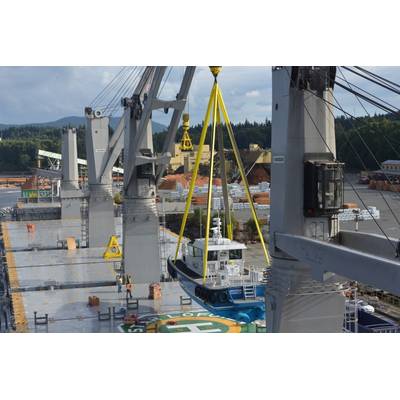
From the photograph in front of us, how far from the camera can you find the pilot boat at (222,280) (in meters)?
11.5

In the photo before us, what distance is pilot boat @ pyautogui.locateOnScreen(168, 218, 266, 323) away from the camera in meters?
11.5

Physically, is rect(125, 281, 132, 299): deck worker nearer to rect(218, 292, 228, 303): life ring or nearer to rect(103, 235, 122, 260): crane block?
rect(218, 292, 228, 303): life ring

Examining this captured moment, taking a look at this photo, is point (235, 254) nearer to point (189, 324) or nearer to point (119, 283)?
point (189, 324)

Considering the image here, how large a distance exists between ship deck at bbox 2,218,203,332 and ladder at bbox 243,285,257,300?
1054mm

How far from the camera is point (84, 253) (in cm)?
2020

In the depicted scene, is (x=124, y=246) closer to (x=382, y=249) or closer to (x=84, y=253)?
(x=84, y=253)

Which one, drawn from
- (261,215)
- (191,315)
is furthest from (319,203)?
(261,215)

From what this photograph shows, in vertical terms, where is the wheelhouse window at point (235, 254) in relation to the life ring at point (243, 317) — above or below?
above

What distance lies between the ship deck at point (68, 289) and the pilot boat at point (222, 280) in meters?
0.47

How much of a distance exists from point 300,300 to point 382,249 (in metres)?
1.07

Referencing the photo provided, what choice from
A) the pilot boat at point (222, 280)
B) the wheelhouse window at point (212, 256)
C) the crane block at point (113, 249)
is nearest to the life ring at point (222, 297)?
the pilot boat at point (222, 280)

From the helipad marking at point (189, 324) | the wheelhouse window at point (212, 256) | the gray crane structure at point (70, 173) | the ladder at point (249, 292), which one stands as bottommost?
the helipad marking at point (189, 324)

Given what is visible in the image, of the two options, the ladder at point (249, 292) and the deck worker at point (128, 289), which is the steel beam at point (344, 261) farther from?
the deck worker at point (128, 289)

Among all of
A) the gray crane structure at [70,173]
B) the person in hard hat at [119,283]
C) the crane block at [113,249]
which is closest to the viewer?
the person in hard hat at [119,283]
